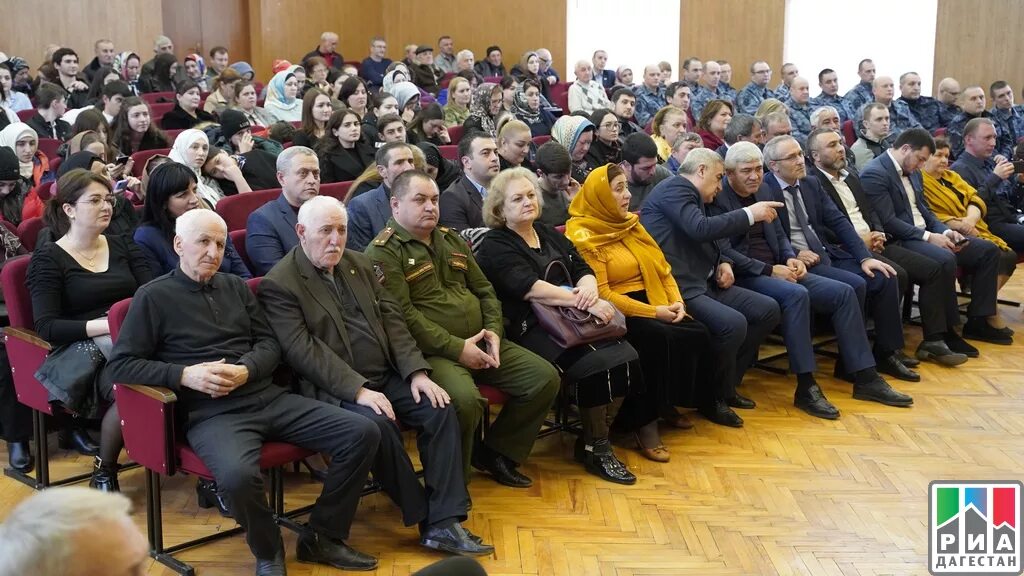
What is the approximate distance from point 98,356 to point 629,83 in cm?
952

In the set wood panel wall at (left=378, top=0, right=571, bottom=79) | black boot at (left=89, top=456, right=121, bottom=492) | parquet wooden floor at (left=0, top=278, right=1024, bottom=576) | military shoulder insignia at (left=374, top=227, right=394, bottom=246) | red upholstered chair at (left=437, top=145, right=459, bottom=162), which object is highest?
wood panel wall at (left=378, top=0, right=571, bottom=79)

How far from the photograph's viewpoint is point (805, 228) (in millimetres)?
5473

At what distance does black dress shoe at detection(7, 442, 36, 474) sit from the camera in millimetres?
4043

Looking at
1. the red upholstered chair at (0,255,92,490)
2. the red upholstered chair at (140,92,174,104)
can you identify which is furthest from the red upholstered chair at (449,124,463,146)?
the red upholstered chair at (0,255,92,490)

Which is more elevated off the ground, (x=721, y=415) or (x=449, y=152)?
(x=449, y=152)

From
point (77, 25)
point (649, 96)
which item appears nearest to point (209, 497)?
point (649, 96)

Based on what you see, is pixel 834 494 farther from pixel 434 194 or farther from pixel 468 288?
pixel 434 194

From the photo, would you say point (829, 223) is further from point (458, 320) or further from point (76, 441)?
point (76, 441)

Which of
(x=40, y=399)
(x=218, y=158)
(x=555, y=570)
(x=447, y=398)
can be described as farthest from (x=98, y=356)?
(x=218, y=158)

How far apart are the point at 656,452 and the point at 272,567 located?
170 centimetres

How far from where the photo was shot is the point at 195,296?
3332 millimetres

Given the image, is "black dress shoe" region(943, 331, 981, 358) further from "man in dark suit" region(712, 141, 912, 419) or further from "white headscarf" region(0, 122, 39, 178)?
"white headscarf" region(0, 122, 39, 178)

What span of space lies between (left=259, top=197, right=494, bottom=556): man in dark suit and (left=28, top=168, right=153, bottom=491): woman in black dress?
2.00ft

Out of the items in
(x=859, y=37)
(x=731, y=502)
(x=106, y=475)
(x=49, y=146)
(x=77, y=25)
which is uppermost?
(x=77, y=25)
